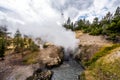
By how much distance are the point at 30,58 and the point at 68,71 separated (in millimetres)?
23430

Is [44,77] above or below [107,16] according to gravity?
below

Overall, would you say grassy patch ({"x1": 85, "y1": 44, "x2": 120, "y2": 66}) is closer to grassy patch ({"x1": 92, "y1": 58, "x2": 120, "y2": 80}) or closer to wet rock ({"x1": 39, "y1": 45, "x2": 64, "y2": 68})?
grassy patch ({"x1": 92, "y1": 58, "x2": 120, "y2": 80})

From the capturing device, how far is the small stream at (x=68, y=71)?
74925mm

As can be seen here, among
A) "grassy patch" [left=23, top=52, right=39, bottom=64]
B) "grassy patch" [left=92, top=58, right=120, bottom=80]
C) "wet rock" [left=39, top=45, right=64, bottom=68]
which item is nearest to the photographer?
"grassy patch" [left=92, top=58, right=120, bottom=80]

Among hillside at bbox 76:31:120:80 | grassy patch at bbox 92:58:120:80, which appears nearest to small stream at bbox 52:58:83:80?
hillside at bbox 76:31:120:80

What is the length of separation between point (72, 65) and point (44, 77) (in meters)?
23.9

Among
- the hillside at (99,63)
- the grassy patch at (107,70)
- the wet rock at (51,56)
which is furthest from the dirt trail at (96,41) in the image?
the grassy patch at (107,70)

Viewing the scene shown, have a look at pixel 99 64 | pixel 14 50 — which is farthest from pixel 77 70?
pixel 14 50

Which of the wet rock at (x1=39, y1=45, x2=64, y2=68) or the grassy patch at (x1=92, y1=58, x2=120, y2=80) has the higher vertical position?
the wet rock at (x1=39, y1=45, x2=64, y2=68)

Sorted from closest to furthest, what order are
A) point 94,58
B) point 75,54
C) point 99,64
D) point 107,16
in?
point 99,64 < point 94,58 < point 75,54 < point 107,16

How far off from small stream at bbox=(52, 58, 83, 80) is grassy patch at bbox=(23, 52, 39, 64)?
1236 cm

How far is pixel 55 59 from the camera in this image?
9406 centimetres

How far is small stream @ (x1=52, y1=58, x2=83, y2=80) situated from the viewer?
74.9 m

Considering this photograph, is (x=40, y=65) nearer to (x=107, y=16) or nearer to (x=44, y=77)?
(x=44, y=77)
